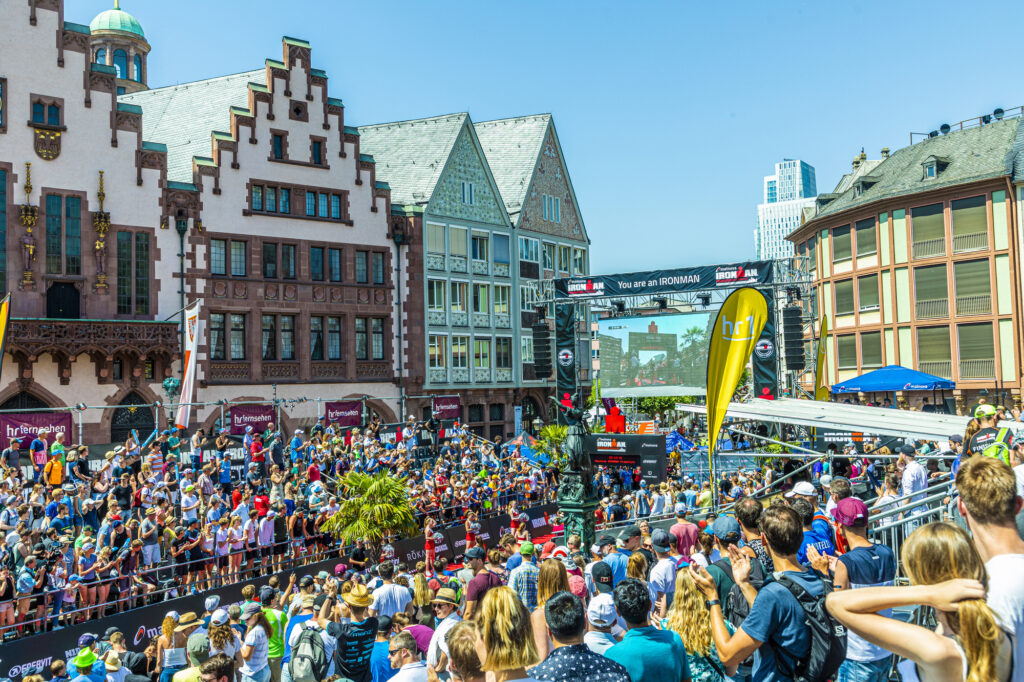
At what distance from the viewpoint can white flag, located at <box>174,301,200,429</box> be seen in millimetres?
26344

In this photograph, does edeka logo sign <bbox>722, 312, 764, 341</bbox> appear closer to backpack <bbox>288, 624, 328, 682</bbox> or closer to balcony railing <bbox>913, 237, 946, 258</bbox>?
backpack <bbox>288, 624, 328, 682</bbox>

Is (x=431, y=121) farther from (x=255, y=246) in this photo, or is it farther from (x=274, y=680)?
(x=274, y=680)

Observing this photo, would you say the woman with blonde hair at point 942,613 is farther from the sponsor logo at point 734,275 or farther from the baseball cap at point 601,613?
the sponsor logo at point 734,275

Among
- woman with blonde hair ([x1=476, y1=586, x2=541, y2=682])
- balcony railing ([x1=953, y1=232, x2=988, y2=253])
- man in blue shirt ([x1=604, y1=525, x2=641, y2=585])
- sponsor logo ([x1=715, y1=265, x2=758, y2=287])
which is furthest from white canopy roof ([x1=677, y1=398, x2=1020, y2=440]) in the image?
balcony railing ([x1=953, y1=232, x2=988, y2=253])

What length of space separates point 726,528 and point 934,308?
43.3 m

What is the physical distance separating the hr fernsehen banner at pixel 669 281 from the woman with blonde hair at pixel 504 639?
90.6 ft

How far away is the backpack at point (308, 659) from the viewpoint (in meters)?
8.51

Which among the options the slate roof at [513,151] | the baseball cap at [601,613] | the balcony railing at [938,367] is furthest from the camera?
the slate roof at [513,151]

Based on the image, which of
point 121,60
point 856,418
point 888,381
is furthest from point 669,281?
point 121,60

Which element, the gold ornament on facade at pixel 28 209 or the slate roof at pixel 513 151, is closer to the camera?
the gold ornament on facade at pixel 28 209

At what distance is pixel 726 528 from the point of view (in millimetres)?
6988

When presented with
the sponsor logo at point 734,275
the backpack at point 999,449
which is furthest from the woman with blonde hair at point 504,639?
the sponsor logo at point 734,275

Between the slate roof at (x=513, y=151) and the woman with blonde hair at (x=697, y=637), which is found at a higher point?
the slate roof at (x=513, y=151)

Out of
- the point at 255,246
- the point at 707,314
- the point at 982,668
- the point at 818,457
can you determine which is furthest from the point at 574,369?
the point at 982,668
